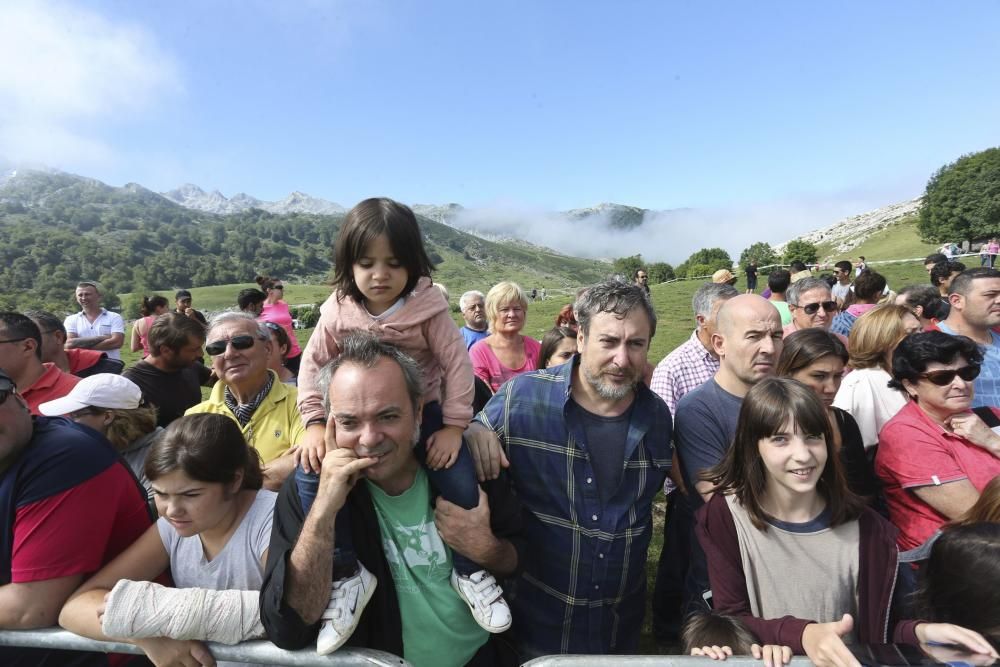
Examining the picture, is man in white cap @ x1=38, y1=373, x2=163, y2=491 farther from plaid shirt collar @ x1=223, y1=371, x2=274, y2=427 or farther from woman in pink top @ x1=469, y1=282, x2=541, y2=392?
woman in pink top @ x1=469, y1=282, x2=541, y2=392

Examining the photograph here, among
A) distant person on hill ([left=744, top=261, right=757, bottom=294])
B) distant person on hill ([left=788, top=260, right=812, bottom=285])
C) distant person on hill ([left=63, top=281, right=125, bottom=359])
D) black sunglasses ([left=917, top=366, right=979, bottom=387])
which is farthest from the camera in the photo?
distant person on hill ([left=744, top=261, right=757, bottom=294])

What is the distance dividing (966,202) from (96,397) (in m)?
100

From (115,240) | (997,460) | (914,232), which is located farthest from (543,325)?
(115,240)

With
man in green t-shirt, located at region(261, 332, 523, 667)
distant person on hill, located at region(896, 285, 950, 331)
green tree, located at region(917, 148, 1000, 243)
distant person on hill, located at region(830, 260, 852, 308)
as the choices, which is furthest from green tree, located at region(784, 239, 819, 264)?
man in green t-shirt, located at region(261, 332, 523, 667)

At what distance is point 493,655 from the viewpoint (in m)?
2.74

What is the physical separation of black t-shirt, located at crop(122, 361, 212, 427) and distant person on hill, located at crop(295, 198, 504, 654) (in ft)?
9.81

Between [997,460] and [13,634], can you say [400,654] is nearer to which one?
[13,634]

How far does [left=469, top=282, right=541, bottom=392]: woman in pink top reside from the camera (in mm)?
5735

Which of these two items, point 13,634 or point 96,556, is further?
point 96,556

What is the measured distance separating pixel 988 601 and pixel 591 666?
1554 mm

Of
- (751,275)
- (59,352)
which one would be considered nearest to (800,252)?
(751,275)

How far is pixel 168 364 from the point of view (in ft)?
16.3

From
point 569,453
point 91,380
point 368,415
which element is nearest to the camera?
point 368,415

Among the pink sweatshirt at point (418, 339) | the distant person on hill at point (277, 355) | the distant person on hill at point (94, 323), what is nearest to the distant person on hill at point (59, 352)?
the distant person on hill at point (277, 355)
